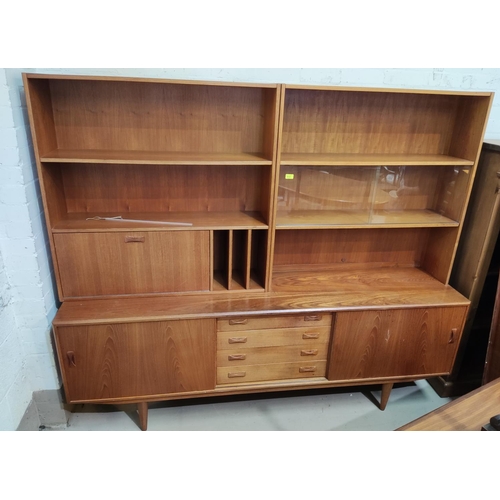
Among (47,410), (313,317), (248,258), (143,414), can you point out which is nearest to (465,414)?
(313,317)

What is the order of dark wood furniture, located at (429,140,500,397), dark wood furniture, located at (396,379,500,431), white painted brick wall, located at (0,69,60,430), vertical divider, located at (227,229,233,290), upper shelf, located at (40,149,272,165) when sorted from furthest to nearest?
dark wood furniture, located at (429,140,500,397) → vertical divider, located at (227,229,233,290) → upper shelf, located at (40,149,272,165) → white painted brick wall, located at (0,69,60,430) → dark wood furniture, located at (396,379,500,431)

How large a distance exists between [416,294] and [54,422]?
2.06 metres

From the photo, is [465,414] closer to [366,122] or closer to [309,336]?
[309,336]

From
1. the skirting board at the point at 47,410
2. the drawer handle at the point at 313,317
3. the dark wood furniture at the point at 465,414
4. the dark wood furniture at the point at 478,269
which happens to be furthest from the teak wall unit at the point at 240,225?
the dark wood furniture at the point at 465,414

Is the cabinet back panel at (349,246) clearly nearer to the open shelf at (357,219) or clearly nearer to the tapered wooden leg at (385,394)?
the open shelf at (357,219)

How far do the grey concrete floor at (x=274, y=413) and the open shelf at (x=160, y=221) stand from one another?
105cm

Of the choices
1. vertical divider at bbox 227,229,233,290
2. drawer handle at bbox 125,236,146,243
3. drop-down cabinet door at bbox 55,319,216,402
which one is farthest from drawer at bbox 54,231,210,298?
drop-down cabinet door at bbox 55,319,216,402

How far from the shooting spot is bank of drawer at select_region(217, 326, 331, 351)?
75.9 inches

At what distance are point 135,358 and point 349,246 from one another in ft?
4.45

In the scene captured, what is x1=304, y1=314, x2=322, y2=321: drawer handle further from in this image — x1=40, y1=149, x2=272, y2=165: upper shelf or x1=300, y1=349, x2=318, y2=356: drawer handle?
x1=40, y1=149, x2=272, y2=165: upper shelf

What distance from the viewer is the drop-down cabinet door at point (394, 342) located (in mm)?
1995

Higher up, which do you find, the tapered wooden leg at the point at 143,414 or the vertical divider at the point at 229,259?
the vertical divider at the point at 229,259

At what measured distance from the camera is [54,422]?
6.68 feet

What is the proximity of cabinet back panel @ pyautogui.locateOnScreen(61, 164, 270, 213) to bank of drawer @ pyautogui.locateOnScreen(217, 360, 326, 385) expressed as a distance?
33.1 inches
